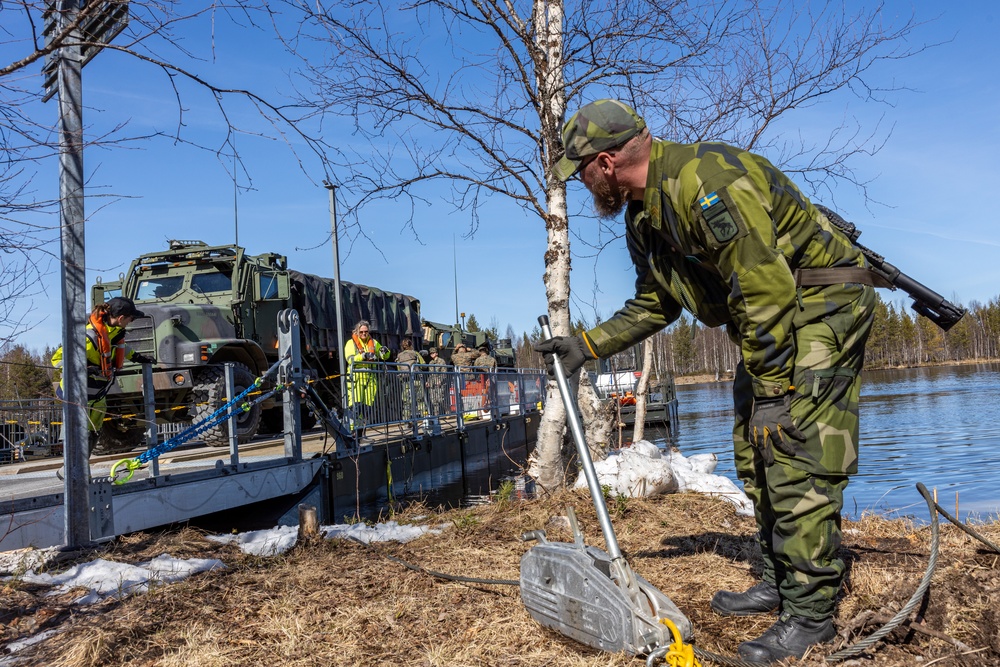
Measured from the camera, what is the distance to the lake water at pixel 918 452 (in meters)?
8.55

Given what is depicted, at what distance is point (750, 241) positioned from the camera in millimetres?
2586

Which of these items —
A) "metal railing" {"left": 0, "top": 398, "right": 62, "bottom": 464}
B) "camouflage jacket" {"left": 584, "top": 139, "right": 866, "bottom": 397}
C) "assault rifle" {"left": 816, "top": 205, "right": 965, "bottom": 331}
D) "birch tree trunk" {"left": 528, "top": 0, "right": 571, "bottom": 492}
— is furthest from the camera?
"metal railing" {"left": 0, "top": 398, "right": 62, "bottom": 464}

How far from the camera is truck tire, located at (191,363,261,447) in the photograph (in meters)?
9.95

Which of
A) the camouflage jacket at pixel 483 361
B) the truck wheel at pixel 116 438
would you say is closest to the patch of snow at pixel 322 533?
the truck wheel at pixel 116 438

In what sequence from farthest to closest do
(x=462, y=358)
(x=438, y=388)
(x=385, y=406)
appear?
(x=462, y=358)
(x=438, y=388)
(x=385, y=406)

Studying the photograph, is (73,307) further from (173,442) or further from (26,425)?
(26,425)

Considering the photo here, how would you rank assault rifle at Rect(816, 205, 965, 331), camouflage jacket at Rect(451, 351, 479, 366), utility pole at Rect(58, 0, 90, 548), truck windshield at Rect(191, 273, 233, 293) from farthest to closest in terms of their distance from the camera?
camouflage jacket at Rect(451, 351, 479, 366) → truck windshield at Rect(191, 273, 233, 293) → utility pole at Rect(58, 0, 90, 548) → assault rifle at Rect(816, 205, 965, 331)

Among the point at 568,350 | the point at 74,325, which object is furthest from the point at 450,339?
the point at 568,350

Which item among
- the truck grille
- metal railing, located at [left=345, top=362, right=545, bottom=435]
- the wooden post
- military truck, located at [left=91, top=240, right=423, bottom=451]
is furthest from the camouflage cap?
the truck grille

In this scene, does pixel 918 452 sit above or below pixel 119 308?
below

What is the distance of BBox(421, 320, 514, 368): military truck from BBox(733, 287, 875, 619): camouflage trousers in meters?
20.4

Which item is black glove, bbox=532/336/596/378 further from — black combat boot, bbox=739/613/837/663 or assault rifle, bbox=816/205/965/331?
black combat boot, bbox=739/613/837/663

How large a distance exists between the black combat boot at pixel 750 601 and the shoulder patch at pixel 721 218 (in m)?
1.49

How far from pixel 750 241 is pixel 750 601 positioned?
4.97 feet
